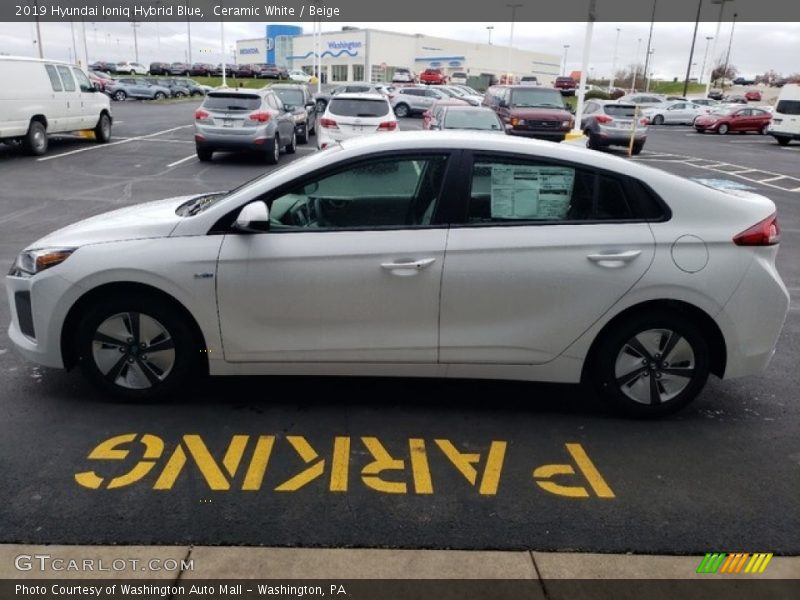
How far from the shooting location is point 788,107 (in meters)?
30.0

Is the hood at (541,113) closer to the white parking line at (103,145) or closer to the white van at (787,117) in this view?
the white parking line at (103,145)

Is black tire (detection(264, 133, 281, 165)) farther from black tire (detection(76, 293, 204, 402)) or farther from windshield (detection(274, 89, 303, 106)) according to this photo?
black tire (detection(76, 293, 204, 402))

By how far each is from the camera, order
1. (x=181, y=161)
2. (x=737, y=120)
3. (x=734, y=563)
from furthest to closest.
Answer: (x=737, y=120) < (x=181, y=161) < (x=734, y=563)

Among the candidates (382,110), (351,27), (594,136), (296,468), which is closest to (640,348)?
(296,468)

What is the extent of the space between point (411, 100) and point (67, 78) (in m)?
23.6

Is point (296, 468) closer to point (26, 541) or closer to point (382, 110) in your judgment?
point (26, 541)

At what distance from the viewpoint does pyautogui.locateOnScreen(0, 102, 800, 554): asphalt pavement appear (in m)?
3.12

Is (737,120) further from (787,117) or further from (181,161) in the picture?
(181,161)

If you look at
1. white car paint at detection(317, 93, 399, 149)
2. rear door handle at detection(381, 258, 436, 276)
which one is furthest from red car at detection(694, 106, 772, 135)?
rear door handle at detection(381, 258, 436, 276)

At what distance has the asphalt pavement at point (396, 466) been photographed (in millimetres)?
3115

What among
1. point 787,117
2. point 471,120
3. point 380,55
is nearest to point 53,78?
point 471,120

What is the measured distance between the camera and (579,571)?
288 cm

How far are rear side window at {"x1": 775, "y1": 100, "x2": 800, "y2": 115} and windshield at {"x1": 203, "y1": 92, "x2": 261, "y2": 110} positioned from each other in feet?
79.5

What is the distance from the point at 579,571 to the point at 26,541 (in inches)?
90.9
